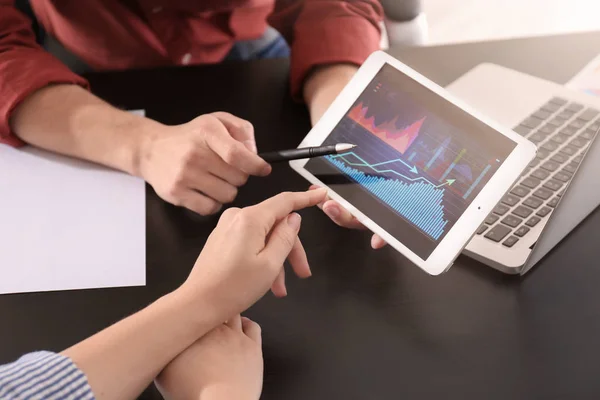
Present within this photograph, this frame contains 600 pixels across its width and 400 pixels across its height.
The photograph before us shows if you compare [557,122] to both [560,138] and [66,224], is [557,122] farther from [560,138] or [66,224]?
[66,224]

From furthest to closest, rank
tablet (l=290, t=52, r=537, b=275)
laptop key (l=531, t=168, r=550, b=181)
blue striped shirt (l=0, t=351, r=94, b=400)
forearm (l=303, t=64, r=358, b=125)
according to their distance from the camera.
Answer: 1. forearm (l=303, t=64, r=358, b=125)
2. laptop key (l=531, t=168, r=550, b=181)
3. tablet (l=290, t=52, r=537, b=275)
4. blue striped shirt (l=0, t=351, r=94, b=400)

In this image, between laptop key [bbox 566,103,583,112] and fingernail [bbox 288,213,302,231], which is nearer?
fingernail [bbox 288,213,302,231]

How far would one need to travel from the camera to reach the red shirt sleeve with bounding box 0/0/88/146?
30.4 inches

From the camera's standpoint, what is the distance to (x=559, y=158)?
70cm

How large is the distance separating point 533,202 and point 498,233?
59 millimetres

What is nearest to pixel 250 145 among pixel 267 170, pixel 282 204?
pixel 267 170

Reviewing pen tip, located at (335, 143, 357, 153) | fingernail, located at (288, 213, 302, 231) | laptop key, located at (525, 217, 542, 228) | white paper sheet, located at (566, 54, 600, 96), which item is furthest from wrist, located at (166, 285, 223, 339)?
white paper sheet, located at (566, 54, 600, 96)

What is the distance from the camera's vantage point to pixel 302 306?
0.61 m

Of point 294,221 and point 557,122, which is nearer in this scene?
point 294,221

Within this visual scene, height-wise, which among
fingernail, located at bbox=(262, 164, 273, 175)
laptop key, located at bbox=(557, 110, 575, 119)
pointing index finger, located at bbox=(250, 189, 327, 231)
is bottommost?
fingernail, located at bbox=(262, 164, 273, 175)

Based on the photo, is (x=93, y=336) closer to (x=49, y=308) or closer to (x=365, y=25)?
(x=49, y=308)

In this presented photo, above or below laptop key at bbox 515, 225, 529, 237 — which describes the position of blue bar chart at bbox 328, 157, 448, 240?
above

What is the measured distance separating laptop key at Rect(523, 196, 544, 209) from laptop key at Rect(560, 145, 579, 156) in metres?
0.09

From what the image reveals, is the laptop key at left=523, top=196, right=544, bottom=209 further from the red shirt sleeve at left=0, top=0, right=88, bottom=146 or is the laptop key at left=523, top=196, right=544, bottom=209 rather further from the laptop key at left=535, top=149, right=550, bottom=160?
the red shirt sleeve at left=0, top=0, right=88, bottom=146
